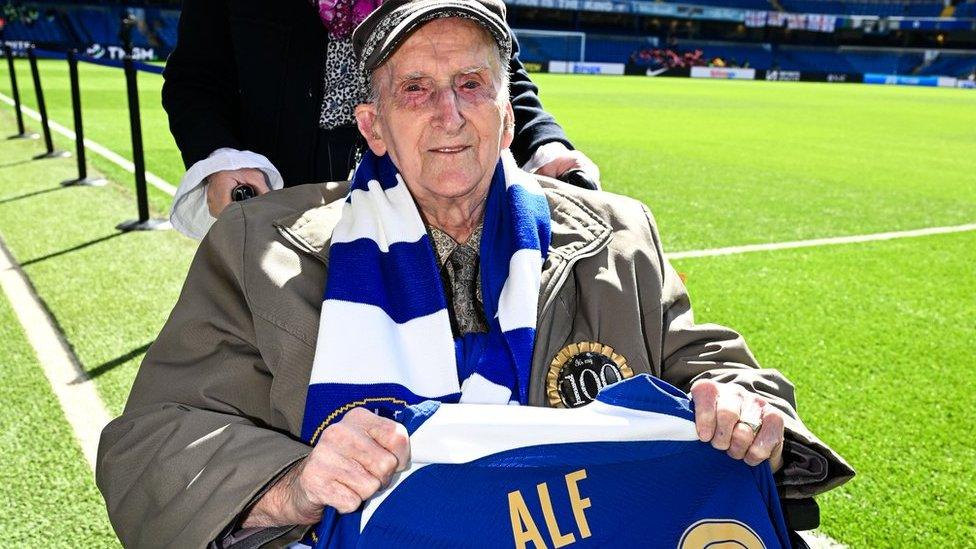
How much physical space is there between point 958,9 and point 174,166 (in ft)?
203

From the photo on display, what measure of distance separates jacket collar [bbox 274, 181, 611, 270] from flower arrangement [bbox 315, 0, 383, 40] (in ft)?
1.61

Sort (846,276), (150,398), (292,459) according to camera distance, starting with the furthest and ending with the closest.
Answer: (846,276) → (150,398) → (292,459)

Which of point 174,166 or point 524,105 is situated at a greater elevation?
point 524,105

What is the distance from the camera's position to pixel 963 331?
4727 mm

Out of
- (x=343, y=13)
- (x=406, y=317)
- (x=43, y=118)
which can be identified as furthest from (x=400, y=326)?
(x=43, y=118)

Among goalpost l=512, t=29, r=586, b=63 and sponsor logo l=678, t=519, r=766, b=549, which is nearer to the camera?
sponsor logo l=678, t=519, r=766, b=549

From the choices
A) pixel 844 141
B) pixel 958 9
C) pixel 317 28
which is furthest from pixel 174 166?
pixel 958 9

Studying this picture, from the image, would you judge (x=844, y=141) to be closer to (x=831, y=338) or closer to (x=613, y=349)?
(x=831, y=338)

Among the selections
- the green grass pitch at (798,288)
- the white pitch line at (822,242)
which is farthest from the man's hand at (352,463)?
the white pitch line at (822,242)

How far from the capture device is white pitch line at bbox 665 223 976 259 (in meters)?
6.31

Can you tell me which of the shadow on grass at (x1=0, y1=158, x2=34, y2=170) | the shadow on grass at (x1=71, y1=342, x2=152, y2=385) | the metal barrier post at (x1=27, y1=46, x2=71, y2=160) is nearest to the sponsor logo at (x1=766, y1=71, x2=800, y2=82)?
the metal barrier post at (x1=27, y1=46, x2=71, y2=160)

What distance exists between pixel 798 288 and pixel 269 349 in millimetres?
4487

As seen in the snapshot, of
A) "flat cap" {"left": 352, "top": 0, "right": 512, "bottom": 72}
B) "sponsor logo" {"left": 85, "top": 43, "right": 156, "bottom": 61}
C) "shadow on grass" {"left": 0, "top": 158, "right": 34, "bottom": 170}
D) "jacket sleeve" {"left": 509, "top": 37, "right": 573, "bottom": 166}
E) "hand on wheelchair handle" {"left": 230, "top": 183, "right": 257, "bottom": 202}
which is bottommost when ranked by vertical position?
"sponsor logo" {"left": 85, "top": 43, "right": 156, "bottom": 61}

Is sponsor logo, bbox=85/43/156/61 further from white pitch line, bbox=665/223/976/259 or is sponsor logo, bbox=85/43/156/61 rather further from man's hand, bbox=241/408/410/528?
man's hand, bbox=241/408/410/528
